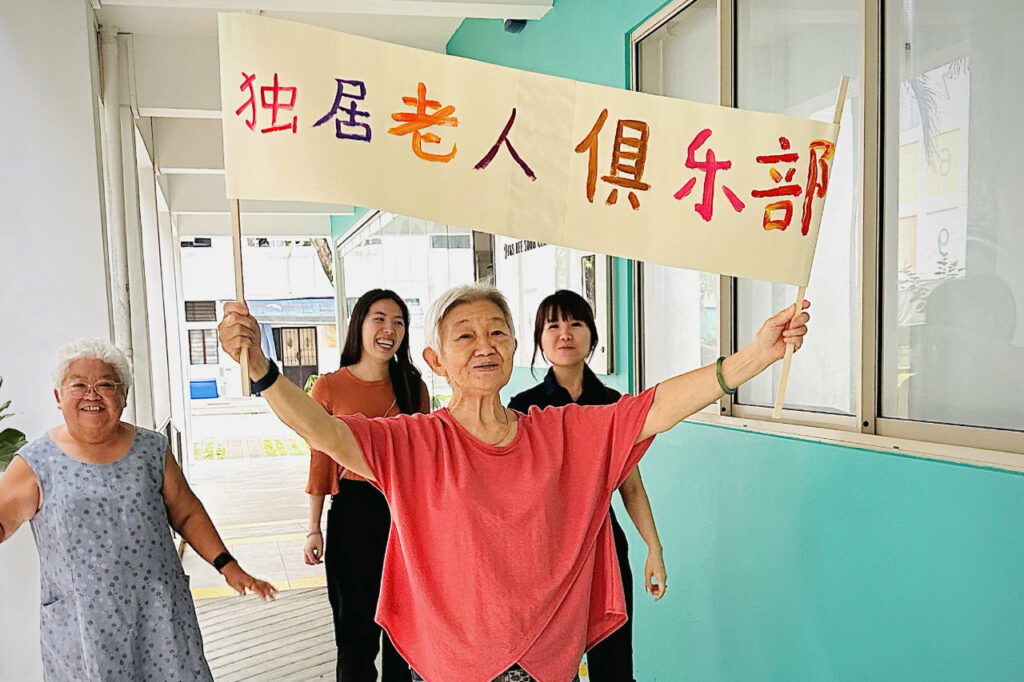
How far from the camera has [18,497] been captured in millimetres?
2258

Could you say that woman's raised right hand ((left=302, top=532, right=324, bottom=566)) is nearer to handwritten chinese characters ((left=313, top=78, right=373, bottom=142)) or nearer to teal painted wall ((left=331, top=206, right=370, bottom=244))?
→ handwritten chinese characters ((left=313, top=78, right=373, bottom=142))

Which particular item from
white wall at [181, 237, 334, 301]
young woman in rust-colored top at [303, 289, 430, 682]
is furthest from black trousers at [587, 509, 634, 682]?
white wall at [181, 237, 334, 301]

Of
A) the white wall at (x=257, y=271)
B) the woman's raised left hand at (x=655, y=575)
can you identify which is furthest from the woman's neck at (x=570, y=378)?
the white wall at (x=257, y=271)

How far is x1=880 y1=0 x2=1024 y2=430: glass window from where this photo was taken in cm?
170

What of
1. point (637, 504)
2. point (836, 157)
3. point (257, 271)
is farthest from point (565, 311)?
point (257, 271)

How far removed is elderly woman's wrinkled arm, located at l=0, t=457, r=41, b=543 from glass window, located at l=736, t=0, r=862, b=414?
201cm

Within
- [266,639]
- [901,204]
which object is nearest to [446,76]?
[901,204]

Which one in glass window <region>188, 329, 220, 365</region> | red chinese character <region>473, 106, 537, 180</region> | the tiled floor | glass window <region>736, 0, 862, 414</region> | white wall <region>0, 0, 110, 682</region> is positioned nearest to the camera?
red chinese character <region>473, 106, 537, 180</region>

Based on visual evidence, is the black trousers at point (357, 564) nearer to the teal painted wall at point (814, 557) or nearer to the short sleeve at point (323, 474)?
the short sleeve at point (323, 474)

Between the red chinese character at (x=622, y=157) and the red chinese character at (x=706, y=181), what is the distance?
7cm

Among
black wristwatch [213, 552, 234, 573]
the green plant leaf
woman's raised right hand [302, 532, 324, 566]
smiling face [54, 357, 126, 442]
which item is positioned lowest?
woman's raised right hand [302, 532, 324, 566]

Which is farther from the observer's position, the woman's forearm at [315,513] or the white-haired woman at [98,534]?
the woman's forearm at [315,513]

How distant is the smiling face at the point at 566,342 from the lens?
8.23 feet

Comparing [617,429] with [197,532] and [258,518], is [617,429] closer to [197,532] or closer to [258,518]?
[197,532]
